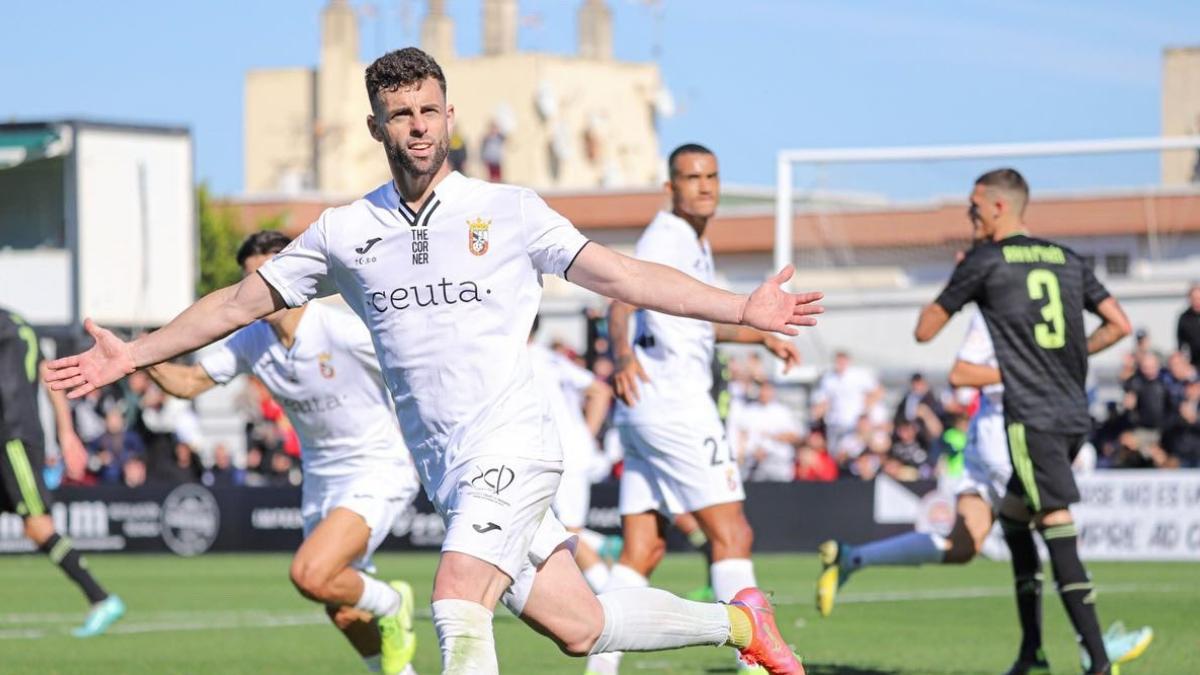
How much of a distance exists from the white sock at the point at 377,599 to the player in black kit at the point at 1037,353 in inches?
114

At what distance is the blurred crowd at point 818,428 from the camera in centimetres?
2262

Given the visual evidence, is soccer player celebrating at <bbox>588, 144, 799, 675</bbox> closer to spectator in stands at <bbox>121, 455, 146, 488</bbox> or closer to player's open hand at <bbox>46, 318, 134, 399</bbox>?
player's open hand at <bbox>46, 318, 134, 399</bbox>

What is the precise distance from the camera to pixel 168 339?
729cm

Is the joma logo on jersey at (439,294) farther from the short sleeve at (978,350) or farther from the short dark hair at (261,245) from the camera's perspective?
the short sleeve at (978,350)

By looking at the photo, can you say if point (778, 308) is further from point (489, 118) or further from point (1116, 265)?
point (489, 118)

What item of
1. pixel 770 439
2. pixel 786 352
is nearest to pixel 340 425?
pixel 786 352

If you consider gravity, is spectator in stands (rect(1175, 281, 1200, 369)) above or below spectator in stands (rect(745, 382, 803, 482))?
above

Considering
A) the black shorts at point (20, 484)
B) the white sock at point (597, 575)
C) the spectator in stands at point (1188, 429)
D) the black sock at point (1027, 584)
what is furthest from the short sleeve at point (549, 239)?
the spectator in stands at point (1188, 429)

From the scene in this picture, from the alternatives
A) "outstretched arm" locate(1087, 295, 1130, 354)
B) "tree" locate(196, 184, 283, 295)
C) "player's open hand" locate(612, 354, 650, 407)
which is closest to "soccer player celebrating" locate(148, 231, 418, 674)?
"player's open hand" locate(612, 354, 650, 407)

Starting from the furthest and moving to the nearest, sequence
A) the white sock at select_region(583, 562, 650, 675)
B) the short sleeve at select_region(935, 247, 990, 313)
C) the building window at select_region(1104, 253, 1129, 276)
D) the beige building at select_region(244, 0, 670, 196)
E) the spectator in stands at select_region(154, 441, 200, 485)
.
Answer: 1. the beige building at select_region(244, 0, 670, 196)
2. the building window at select_region(1104, 253, 1129, 276)
3. the spectator in stands at select_region(154, 441, 200, 485)
4. the short sleeve at select_region(935, 247, 990, 313)
5. the white sock at select_region(583, 562, 650, 675)

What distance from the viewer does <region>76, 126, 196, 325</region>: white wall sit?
3148cm

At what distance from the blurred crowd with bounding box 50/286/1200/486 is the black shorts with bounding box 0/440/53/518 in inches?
272

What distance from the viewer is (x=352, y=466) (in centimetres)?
1052

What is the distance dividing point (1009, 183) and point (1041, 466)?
4.69ft
